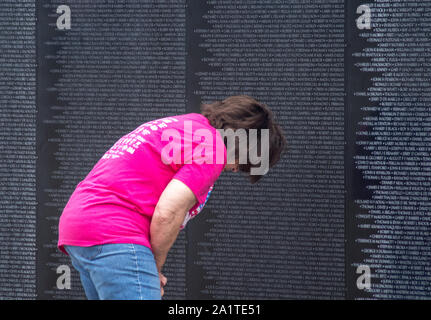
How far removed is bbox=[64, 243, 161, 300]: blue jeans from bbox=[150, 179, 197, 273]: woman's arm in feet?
0.30

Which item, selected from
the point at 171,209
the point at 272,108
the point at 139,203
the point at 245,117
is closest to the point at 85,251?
the point at 139,203

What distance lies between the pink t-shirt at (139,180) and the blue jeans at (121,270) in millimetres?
30

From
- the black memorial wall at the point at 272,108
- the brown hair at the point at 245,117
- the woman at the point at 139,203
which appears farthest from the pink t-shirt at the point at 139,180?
the black memorial wall at the point at 272,108

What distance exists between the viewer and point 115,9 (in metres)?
3.33

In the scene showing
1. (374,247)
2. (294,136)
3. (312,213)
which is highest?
(294,136)

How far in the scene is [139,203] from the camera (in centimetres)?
179

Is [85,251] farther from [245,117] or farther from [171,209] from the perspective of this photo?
[245,117]

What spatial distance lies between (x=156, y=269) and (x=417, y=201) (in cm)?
190

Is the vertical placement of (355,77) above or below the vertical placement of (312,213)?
above

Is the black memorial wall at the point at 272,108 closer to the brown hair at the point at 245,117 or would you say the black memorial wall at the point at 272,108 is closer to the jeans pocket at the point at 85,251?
the brown hair at the point at 245,117

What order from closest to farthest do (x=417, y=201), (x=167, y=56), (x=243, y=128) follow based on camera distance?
(x=243, y=128) → (x=417, y=201) → (x=167, y=56)

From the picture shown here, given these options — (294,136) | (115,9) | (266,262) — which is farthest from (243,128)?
(115,9)

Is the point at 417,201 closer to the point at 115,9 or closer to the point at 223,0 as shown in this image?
the point at 223,0

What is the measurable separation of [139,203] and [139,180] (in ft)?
0.28
